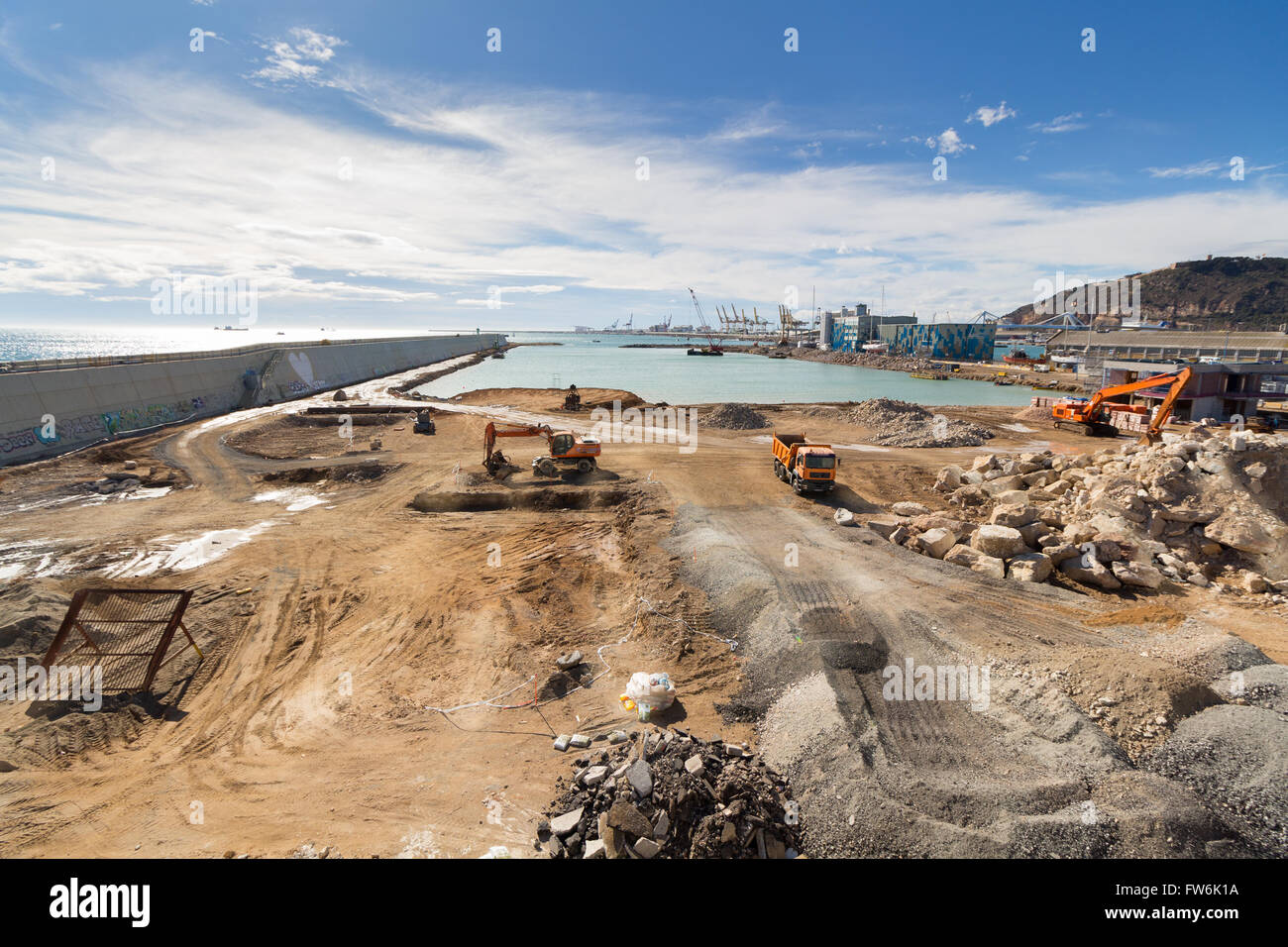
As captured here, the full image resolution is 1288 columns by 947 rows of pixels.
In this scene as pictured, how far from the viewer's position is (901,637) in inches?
492

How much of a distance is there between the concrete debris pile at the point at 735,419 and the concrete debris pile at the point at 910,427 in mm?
8425

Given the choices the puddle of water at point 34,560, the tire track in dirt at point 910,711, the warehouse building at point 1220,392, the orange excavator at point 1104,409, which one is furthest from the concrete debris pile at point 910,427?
the puddle of water at point 34,560

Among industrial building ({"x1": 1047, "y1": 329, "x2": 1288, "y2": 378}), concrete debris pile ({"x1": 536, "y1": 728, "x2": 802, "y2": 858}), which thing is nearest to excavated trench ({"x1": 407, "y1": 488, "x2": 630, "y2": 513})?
concrete debris pile ({"x1": 536, "y1": 728, "x2": 802, "y2": 858})

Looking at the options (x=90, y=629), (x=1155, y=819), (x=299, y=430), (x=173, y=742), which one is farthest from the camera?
(x=299, y=430)

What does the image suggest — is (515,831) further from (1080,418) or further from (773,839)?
(1080,418)

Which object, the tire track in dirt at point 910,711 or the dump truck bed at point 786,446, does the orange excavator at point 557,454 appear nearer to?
the dump truck bed at point 786,446

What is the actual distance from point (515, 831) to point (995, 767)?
749 cm

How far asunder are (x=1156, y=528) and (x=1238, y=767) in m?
12.1

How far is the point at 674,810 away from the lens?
24.2ft

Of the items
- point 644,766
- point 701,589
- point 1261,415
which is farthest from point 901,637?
point 1261,415

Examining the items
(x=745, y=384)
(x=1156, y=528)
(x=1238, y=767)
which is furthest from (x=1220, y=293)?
(x=1238, y=767)

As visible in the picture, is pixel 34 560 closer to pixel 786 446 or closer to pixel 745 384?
pixel 786 446

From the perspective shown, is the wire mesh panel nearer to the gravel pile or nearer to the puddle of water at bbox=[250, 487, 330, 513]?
the puddle of water at bbox=[250, 487, 330, 513]

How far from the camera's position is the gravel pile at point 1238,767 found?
7.21 m
